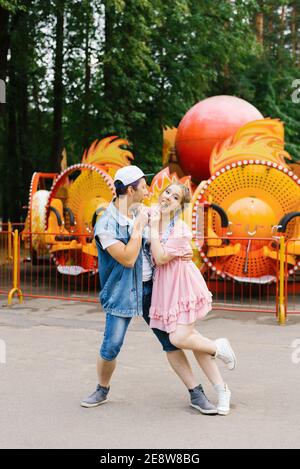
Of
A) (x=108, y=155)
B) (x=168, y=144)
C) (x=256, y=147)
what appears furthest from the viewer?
(x=168, y=144)

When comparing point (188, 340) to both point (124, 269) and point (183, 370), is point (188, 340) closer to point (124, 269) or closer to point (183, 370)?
point (183, 370)

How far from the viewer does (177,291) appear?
4852mm

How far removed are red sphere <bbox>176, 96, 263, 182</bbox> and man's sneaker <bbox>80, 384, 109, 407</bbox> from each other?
302 inches

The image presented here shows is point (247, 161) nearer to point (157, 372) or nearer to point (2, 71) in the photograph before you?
point (157, 372)

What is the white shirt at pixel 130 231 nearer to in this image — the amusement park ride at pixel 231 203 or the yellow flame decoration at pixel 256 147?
the amusement park ride at pixel 231 203

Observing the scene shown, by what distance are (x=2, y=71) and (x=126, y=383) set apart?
13.6 metres

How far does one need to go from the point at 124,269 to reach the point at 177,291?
Result: 0.43 metres

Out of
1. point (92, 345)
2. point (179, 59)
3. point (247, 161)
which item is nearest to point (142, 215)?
point (92, 345)

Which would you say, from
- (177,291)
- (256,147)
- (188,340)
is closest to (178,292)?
(177,291)

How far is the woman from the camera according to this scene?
4.80m

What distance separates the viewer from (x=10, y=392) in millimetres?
5445

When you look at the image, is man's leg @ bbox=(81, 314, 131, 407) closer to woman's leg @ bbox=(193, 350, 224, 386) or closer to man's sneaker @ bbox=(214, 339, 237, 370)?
woman's leg @ bbox=(193, 350, 224, 386)

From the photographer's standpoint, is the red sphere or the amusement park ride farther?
the red sphere

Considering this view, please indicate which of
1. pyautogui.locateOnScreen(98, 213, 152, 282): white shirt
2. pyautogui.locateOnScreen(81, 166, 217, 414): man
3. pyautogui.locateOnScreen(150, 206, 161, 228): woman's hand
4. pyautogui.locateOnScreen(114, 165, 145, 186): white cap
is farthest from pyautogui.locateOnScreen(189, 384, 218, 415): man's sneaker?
pyautogui.locateOnScreen(114, 165, 145, 186): white cap
